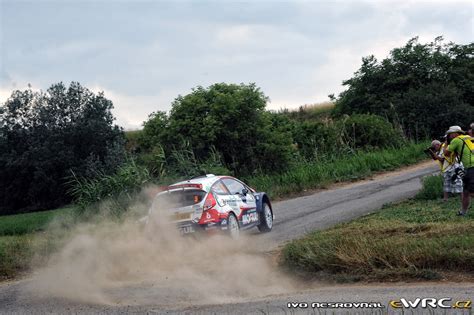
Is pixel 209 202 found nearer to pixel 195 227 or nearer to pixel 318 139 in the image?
pixel 195 227

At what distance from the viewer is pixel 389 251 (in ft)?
32.3

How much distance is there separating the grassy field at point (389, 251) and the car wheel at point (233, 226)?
190 centimetres

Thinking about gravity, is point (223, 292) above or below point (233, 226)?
below

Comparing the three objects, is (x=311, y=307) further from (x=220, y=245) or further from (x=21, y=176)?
(x=21, y=176)

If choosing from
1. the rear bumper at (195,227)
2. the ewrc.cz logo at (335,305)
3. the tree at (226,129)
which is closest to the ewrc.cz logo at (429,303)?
the ewrc.cz logo at (335,305)

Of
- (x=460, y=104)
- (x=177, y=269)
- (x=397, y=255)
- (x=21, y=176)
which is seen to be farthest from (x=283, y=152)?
(x=21, y=176)

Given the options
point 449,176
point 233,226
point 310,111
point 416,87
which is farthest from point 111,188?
point 310,111

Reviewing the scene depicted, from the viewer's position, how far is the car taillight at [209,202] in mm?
13459

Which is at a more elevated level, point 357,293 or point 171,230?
point 171,230

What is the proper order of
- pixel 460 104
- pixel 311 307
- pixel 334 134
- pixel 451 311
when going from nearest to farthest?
1. pixel 451 311
2. pixel 311 307
3. pixel 334 134
4. pixel 460 104

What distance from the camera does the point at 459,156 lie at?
13.7m

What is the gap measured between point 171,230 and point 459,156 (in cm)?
634

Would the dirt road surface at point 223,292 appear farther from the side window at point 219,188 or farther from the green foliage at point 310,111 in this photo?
the green foliage at point 310,111

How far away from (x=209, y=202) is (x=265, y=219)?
2.68 m
